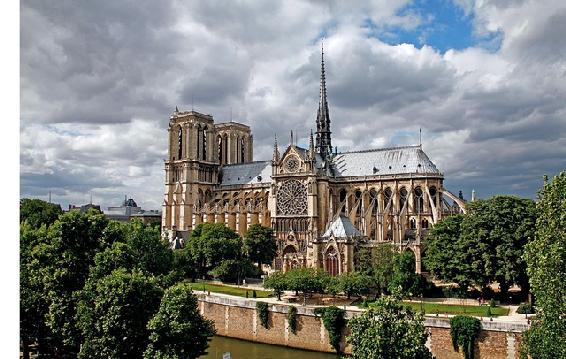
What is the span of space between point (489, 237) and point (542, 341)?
17.4 meters

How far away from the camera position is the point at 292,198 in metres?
61.4

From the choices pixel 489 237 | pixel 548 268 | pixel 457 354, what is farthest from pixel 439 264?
pixel 548 268

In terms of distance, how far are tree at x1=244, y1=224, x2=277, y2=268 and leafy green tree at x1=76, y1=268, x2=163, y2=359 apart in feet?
105

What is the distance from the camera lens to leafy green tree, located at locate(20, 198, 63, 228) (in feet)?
139

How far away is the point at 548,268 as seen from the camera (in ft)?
62.8

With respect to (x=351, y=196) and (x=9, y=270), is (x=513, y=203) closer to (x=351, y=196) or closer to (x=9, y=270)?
(x=351, y=196)

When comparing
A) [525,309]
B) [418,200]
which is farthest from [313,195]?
[525,309]

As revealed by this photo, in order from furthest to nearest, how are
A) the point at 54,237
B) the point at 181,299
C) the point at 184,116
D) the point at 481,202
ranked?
the point at 184,116 → the point at 481,202 → the point at 54,237 → the point at 181,299

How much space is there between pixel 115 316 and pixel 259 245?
33.9 m

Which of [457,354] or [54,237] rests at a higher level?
[54,237]

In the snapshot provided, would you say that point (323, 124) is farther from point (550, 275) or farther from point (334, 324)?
point (550, 275)

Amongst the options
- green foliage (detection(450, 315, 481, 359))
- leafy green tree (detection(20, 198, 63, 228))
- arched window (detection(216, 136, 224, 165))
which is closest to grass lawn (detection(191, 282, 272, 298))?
leafy green tree (detection(20, 198, 63, 228))

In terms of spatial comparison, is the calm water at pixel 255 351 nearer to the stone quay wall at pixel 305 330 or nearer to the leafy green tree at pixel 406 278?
the stone quay wall at pixel 305 330

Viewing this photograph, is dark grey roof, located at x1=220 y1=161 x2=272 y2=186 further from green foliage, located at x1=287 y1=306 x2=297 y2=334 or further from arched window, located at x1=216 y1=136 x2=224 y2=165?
green foliage, located at x1=287 y1=306 x2=297 y2=334
